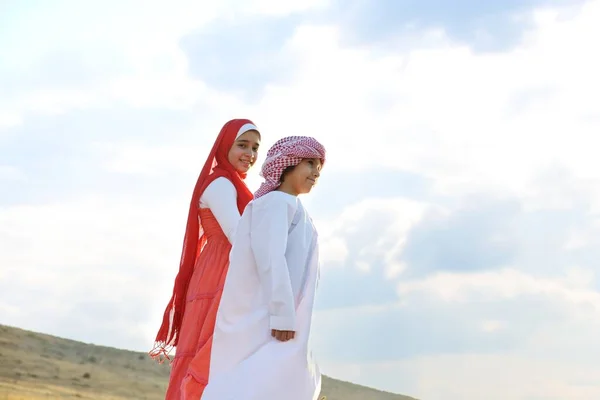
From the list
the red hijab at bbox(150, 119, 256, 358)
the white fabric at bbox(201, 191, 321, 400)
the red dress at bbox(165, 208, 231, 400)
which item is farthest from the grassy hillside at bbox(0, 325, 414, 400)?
the white fabric at bbox(201, 191, 321, 400)

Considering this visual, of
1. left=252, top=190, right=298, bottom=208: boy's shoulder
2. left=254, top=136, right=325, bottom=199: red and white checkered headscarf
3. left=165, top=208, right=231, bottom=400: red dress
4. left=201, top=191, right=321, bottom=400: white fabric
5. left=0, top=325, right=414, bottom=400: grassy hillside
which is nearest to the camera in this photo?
left=201, top=191, right=321, bottom=400: white fabric

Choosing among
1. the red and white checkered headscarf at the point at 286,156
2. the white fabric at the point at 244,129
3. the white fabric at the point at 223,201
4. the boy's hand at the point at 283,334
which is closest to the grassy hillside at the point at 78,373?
the white fabric at the point at 223,201

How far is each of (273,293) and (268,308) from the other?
16cm

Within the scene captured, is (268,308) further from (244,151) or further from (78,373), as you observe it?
(78,373)

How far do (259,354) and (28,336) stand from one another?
66.6ft

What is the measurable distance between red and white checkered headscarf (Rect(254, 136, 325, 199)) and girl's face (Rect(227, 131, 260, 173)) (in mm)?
1227

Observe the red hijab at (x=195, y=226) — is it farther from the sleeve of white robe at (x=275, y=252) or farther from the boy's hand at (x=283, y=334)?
the boy's hand at (x=283, y=334)

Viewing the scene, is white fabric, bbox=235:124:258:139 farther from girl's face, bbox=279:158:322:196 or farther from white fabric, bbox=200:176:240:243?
girl's face, bbox=279:158:322:196

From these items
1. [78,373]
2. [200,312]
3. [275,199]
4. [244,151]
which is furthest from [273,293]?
[78,373]

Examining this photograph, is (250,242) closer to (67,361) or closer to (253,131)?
(253,131)

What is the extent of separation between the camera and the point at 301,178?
5.57 meters

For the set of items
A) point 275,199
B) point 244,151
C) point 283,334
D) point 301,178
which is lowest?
point 283,334

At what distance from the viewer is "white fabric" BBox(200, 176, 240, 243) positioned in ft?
21.7

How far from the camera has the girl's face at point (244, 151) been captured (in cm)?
689
